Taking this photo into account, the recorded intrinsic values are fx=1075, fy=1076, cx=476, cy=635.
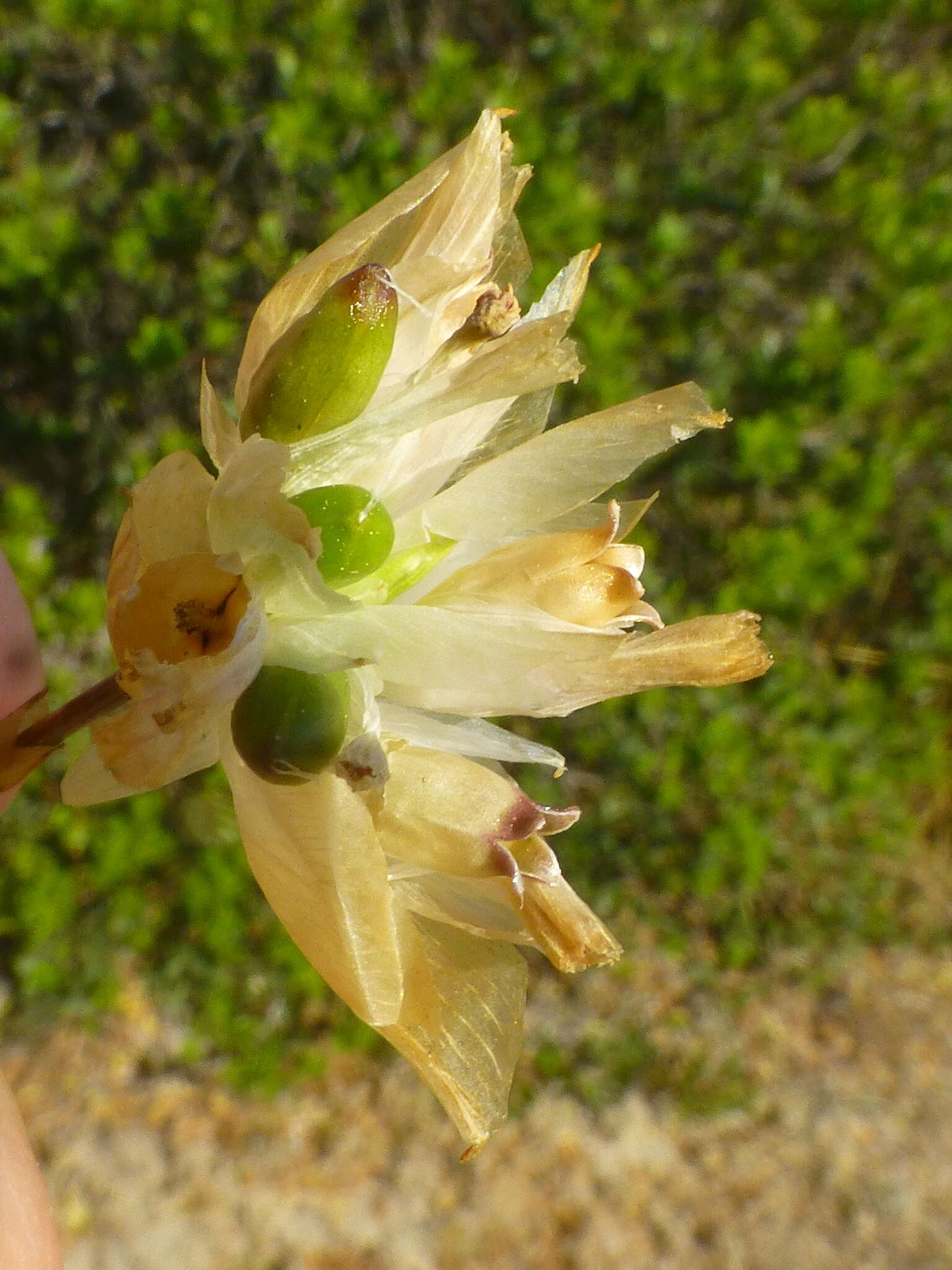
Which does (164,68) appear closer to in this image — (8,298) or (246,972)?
(8,298)

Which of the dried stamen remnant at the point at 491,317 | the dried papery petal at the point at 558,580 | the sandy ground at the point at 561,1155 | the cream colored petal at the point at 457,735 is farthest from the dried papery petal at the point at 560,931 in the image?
the sandy ground at the point at 561,1155

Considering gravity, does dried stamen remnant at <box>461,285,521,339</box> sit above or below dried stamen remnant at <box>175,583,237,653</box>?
below

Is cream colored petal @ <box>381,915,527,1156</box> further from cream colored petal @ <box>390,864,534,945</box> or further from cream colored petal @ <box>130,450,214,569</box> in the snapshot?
cream colored petal @ <box>130,450,214,569</box>

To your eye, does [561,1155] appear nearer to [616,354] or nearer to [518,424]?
[616,354]

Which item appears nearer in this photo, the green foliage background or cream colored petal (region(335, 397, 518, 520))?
cream colored petal (region(335, 397, 518, 520))

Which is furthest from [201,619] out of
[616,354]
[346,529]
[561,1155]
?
[561,1155]

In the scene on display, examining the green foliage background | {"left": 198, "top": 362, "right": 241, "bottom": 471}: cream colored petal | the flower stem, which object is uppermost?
{"left": 198, "top": 362, "right": 241, "bottom": 471}: cream colored petal

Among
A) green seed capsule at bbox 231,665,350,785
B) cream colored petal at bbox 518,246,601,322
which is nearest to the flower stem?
green seed capsule at bbox 231,665,350,785

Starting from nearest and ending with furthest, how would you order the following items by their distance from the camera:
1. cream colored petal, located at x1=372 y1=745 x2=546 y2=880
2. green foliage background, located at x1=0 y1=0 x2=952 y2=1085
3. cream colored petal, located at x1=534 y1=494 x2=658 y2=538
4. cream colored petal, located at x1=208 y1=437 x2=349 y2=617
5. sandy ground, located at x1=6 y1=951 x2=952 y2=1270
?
1. cream colored petal, located at x1=208 y1=437 x2=349 y2=617
2. cream colored petal, located at x1=372 y1=745 x2=546 y2=880
3. cream colored petal, located at x1=534 y1=494 x2=658 y2=538
4. green foliage background, located at x1=0 y1=0 x2=952 y2=1085
5. sandy ground, located at x1=6 y1=951 x2=952 y2=1270
